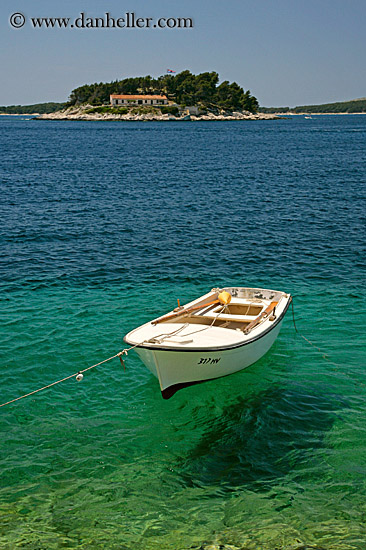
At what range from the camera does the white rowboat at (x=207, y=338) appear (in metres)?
11.7

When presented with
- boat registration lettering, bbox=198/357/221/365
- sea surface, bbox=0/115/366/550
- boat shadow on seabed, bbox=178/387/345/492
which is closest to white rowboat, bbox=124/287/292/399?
boat registration lettering, bbox=198/357/221/365

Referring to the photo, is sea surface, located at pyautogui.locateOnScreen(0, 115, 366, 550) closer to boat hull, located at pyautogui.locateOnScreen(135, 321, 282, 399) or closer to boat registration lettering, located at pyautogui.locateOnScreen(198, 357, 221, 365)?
boat hull, located at pyautogui.locateOnScreen(135, 321, 282, 399)

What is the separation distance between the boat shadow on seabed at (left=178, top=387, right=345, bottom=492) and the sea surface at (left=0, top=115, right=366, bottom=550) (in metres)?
0.04

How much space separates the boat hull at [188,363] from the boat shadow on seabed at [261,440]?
1.04 m

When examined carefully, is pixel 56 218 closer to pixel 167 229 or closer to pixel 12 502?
pixel 167 229

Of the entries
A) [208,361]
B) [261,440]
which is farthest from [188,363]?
[261,440]

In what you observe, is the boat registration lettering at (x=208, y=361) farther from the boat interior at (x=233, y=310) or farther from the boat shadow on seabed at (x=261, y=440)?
the boat interior at (x=233, y=310)

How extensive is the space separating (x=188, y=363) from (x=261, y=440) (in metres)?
2.38

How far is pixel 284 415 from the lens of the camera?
12.3 meters

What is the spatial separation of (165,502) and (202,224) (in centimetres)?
2456

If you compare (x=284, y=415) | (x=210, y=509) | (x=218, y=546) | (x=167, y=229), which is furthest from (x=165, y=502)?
(x=167, y=229)

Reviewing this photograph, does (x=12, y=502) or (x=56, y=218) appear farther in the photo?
(x=56, y=218)

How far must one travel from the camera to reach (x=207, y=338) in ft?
41.4

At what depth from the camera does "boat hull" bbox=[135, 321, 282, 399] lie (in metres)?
11.6
